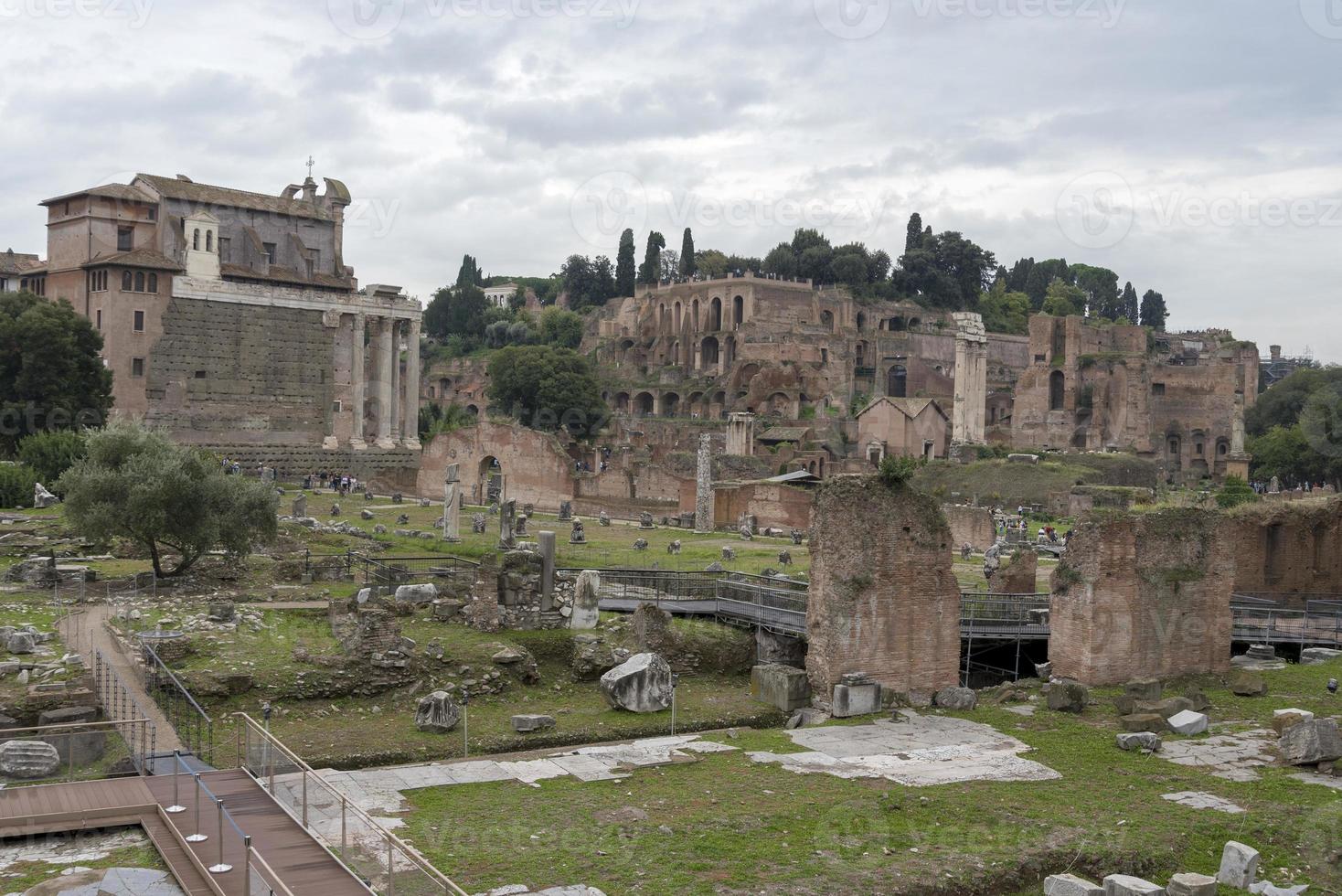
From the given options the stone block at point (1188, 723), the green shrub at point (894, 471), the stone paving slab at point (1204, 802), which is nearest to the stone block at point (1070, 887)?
the stone paving slab at point (1204, 802)

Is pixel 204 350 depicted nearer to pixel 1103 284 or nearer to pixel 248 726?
pixel 248 726

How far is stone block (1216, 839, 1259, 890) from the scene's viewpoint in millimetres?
10740

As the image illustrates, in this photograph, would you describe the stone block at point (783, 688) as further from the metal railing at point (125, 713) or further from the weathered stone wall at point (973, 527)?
the weathered stone wall at point (973, 527)

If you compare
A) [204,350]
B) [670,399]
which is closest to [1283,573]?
[204,350]

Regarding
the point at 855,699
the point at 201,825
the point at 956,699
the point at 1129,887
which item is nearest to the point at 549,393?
the point at 956,699

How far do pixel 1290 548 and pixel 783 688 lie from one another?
16.1 meters

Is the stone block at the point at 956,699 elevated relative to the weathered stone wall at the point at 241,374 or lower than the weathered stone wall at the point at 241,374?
lower

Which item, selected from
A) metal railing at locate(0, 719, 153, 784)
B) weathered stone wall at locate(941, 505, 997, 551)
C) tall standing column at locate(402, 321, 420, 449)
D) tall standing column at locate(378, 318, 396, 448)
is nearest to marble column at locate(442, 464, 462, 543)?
weathered stone wall at locate(941, 505, 997, 551)

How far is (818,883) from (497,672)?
831 cm

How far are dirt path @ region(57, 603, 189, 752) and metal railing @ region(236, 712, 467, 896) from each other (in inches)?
66.4

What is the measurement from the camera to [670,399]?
91.8m

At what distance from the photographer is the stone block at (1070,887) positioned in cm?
1025

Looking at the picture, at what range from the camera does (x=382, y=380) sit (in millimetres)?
63188

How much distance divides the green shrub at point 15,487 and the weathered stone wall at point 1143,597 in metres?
28.0
